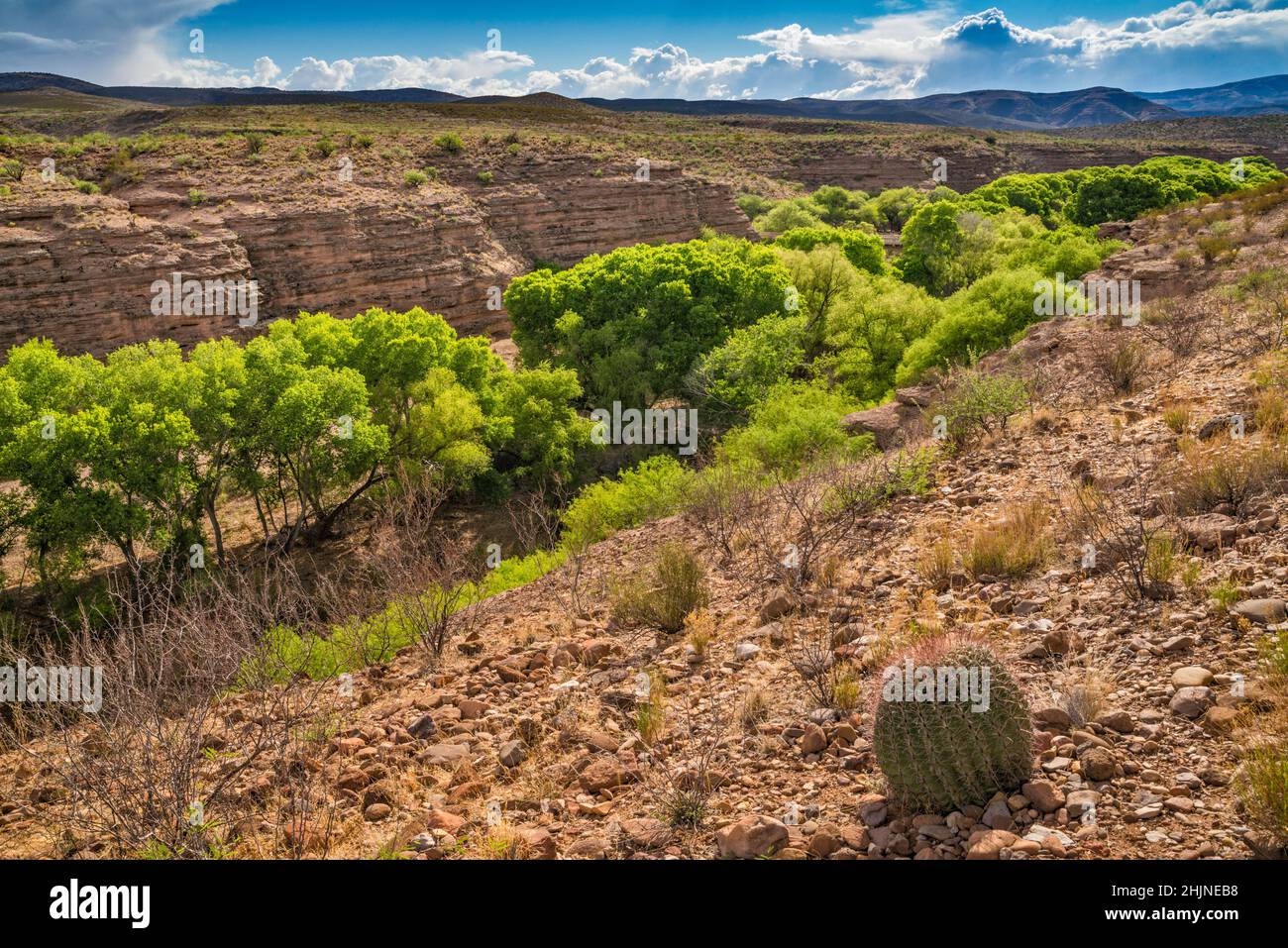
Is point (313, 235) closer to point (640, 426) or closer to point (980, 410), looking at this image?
point (640, 426)

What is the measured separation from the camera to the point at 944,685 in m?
3.97

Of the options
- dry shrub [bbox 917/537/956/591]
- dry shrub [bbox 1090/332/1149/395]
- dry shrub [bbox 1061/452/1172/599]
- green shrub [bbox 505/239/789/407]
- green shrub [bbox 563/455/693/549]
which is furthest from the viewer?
green shrub [bbox 505/239/789/407]

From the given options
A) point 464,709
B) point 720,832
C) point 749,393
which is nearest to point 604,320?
point 749,393

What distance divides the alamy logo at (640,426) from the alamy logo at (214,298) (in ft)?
46.5

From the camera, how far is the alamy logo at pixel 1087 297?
1571 centimetres

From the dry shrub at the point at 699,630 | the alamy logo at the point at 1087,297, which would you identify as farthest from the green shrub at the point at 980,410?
the alamy logo at the point at 1087,297

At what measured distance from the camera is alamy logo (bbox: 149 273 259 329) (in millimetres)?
28328

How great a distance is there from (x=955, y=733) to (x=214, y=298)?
104 ft

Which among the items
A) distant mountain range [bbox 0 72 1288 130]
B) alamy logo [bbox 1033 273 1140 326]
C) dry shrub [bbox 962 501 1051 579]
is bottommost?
dry shrub [bbox 962 501 1051 579]

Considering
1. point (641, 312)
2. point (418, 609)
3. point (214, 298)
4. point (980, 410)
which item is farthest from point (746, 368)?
point (214, 298)

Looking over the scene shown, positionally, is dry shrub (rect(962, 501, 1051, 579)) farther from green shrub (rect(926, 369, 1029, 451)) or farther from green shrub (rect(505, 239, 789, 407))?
green shrub (rect(505, 239, 789, 407))
